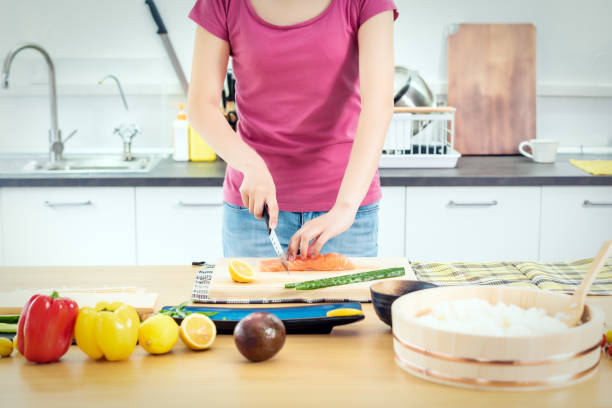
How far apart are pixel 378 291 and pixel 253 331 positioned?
25cm

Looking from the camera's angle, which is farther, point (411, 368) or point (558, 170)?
point (558, 170)

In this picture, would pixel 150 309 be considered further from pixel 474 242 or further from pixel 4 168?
pixel 4 168

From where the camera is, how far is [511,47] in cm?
307

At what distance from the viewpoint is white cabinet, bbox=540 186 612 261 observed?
2.53m

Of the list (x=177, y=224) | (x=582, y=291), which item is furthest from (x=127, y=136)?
(x=582, y=291)

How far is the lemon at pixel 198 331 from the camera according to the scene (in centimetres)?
109

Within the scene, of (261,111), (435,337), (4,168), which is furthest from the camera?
(4,168)

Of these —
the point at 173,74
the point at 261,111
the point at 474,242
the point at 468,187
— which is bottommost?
the point at 474,242

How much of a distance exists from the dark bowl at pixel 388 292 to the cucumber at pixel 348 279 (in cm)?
18

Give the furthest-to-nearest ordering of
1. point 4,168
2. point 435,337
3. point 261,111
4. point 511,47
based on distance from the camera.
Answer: point 511,47
point 4,168
point 261,111
point 435,337

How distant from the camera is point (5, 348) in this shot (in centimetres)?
108

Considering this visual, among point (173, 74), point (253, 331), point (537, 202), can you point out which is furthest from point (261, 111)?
point (173, 74)

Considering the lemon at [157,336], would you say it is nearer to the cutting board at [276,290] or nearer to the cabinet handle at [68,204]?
the cutting board at [276,290]

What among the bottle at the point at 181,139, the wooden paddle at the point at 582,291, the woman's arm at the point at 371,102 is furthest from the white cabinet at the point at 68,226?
the wooden paddle at the point at 582,291
